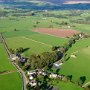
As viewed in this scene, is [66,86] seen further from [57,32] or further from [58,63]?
[57,32]

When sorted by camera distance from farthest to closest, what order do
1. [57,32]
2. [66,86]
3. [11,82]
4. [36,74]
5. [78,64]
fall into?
[57,32], [78,64], [36,74], [11,82], [66,86]

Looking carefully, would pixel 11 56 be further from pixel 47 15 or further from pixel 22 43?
pixel 47 15

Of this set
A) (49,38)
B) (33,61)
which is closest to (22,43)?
(49,38)

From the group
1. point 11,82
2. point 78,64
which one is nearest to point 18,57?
point 78,64

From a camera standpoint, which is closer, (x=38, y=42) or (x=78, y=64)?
(x=78, y=64)

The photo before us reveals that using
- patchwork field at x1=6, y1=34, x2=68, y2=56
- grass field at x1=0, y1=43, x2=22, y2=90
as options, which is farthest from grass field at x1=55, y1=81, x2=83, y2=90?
patchwork field at x1=6, y1=34, x2=68, y2=56

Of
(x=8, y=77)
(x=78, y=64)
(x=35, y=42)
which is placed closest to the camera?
(x=8, y=77)

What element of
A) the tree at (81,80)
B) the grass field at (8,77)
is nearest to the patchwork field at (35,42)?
the grass field at (8,77)

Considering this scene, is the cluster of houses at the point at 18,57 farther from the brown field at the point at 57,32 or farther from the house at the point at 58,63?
the brown field at the point at 57,32

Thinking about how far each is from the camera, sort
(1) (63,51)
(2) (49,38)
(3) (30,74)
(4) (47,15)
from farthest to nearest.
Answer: (4) (47,15), (2) (49,38), (1) (63,51), (3) (30,74)
